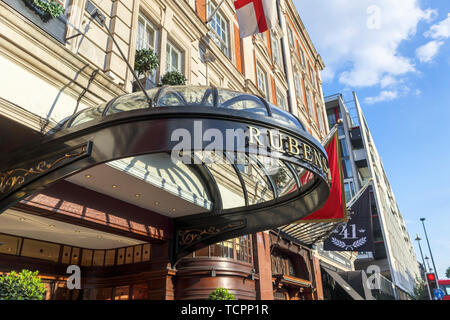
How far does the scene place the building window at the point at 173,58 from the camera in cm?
1073

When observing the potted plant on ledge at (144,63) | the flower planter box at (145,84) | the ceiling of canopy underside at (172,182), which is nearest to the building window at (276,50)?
the ceiling of canopy underside at (172,182)

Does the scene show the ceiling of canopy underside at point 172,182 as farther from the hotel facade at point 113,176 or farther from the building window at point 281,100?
the building window at point 281,100

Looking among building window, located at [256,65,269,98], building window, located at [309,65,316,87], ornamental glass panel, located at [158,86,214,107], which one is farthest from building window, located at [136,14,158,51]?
building window, located at [309,65,316,87]

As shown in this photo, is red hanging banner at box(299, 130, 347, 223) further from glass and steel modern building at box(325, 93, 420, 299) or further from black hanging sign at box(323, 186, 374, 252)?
glass and steel modern building at box(325, 93, 420, 299)

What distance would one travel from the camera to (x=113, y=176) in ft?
22.5

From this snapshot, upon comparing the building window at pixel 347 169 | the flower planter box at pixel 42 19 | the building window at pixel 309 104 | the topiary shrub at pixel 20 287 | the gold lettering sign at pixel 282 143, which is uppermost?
the building window at pixel 347 169

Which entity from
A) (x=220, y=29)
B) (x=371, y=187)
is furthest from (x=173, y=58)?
(x=371, y=187)

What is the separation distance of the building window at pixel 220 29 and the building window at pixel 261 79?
2.78 metres

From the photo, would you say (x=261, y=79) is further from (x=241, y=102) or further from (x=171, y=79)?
(x=241, y=102)

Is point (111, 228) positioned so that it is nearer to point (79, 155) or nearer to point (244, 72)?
point (79, 155)

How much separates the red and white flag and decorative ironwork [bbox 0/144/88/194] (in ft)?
22.5

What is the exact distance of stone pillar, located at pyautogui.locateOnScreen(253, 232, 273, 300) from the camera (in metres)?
11.4

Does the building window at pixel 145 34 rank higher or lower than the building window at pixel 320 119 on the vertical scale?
lower

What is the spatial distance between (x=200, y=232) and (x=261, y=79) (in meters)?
11.0
